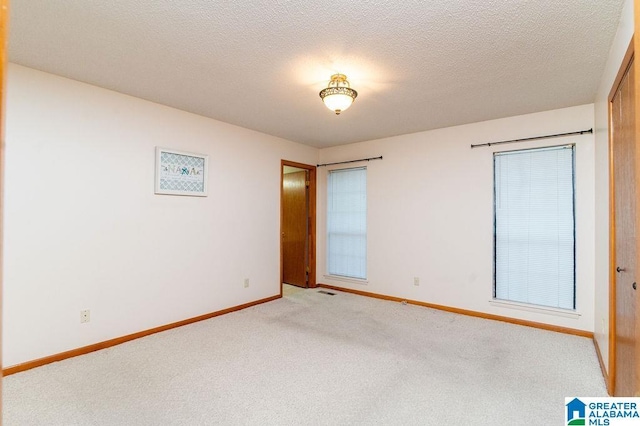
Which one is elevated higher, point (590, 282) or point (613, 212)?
point (613, 212)

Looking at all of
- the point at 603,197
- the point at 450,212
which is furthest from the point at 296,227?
the point at 603,197

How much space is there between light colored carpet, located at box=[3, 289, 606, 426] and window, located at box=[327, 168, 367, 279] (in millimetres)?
1609

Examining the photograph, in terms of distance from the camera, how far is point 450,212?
4.16 metres

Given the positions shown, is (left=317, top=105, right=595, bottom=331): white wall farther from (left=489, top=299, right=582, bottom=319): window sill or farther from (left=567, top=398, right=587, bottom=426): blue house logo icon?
(left=567, top=398, right=587, bottom=426): blue house logo icon

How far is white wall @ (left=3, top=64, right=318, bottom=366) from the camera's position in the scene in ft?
8.39

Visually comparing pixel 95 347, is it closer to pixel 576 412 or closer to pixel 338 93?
pixel 338 93

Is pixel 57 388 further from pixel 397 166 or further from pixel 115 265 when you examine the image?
pixel 397 166

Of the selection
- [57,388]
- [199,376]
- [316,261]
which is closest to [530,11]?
[199,376]

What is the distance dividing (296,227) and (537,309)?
356 cm

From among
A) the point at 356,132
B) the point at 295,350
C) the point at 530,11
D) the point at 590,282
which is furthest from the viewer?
the point at 356,132

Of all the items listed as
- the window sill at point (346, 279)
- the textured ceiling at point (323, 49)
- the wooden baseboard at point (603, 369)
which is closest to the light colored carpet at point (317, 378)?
the wooden baseboard at point (603, 369)

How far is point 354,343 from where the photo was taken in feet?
10.2

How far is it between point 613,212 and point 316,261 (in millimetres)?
3866

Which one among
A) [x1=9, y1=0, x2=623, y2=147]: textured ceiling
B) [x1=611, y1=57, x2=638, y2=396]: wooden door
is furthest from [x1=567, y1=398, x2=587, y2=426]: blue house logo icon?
[x1=9, y1=0, x2=623, y2=147]: textured ceiling
